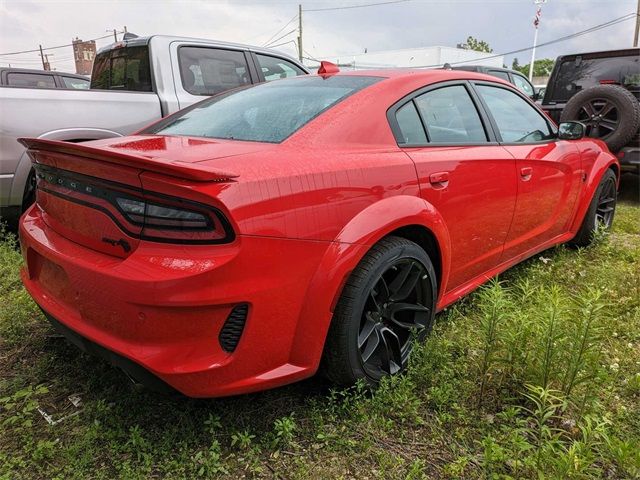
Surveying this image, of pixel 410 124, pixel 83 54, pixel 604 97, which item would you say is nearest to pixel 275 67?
pixel 410 124

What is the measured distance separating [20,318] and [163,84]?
2737mm

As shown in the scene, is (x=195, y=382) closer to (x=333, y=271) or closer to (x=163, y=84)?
(x=333, y=271)

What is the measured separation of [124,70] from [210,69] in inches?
35.6

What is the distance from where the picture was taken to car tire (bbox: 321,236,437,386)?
2092 mm

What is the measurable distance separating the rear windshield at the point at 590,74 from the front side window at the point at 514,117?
3.96m

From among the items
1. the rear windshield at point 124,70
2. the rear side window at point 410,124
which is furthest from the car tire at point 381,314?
the rear windshield at point 124,70

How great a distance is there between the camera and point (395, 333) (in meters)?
2.43

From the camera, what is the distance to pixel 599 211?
4617mm

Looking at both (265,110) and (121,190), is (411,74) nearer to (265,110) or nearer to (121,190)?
(265,110)

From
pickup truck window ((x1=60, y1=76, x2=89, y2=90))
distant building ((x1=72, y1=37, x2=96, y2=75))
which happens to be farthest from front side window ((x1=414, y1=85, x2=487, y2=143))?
distant building ((x1=72, y1=37, x2=96, y2=75))

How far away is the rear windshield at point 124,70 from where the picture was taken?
16.3ft

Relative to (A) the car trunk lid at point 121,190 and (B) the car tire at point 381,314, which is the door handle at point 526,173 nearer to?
(B) the car tire at point 381,314

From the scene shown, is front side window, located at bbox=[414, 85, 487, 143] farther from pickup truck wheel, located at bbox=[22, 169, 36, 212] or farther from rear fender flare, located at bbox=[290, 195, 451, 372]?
pickup truck wheel, located at bbox=[22, 169, 36, 212]

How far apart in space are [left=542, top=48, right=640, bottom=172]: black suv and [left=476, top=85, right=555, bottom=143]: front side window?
102 inches
